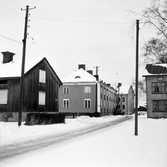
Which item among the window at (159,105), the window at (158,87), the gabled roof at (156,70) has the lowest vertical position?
the window at (159,105)

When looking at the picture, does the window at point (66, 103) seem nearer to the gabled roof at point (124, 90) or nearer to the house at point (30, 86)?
the house at point (30, 86)

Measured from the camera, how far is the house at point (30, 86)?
26922 mm

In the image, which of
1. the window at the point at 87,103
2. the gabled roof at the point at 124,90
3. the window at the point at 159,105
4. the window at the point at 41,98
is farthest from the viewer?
the gabled roof at the point at 124,90

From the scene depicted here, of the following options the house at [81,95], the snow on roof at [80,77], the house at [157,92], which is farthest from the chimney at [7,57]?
the house at [157,92]

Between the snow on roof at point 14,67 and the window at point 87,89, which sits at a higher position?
the snow on roof at point 14,67

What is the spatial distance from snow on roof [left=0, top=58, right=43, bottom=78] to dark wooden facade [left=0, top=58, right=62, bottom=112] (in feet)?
1.31

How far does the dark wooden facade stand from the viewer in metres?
26.8

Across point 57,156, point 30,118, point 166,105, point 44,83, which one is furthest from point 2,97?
point 166,105

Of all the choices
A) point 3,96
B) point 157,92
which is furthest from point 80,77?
point 3,96

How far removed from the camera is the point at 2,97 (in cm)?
2744

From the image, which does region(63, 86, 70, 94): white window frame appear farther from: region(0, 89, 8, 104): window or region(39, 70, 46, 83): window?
region(0, 89, 8, 104): window

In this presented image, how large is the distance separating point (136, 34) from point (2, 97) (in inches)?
706

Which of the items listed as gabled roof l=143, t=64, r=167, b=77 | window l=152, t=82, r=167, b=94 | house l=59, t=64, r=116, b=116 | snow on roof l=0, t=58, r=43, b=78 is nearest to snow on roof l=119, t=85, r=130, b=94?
house l=59, t=64, r=116, b=116

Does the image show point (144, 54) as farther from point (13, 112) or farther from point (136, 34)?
point (13, 112)
